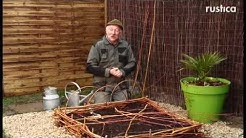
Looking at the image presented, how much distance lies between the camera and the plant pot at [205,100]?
16.9 ft

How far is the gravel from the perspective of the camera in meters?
4.94

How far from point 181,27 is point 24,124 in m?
2.51

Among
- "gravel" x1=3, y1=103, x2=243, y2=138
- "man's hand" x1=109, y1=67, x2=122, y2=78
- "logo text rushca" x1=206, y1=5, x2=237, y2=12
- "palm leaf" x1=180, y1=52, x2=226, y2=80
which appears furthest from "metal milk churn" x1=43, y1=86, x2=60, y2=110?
"logo text rushca" x1=206, y1=5, x2=237, y2=12

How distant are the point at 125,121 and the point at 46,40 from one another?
8.82 feet

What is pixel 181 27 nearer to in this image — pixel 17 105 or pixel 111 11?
pixel 111 11

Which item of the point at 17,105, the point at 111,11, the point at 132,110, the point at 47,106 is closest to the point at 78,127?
the point at 132,110

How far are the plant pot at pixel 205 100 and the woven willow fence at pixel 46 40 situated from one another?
98.6 inches

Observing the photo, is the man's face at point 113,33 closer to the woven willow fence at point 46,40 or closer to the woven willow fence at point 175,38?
the woven willow fence at point 175,38

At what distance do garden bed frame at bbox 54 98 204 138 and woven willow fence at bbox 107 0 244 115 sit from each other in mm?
960

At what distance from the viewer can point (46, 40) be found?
7004mm

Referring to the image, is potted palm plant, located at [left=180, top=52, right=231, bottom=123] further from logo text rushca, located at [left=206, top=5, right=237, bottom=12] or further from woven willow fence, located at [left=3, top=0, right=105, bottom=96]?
woven willow fence, located at [left=3, top=0, right=105, bottom=96]

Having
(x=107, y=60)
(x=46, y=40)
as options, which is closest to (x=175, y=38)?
(x=107, y=60)

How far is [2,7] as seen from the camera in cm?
646

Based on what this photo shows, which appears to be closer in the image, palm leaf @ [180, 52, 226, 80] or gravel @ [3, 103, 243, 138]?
gravel @ [3, 103, 243, 138]
